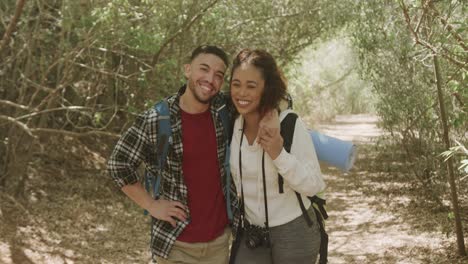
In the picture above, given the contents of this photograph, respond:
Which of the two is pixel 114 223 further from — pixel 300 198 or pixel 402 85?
pixel 300 198

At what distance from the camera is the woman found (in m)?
2.61

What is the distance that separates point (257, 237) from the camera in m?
2.65

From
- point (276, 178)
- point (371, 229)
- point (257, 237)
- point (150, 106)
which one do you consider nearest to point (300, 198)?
point (276, 178)

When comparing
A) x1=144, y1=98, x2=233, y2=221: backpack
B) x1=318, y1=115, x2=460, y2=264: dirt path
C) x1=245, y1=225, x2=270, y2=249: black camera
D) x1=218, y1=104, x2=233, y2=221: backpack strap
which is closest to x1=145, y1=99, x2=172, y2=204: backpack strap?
x1=144, y1=98, x2=233, y2=221: backpack

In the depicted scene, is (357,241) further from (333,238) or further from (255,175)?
(255,175)

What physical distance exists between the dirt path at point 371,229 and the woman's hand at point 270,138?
14.3 feet

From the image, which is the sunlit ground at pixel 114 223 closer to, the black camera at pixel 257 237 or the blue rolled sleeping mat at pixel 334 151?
the blue rolled sleeping mat at pixel 334 151

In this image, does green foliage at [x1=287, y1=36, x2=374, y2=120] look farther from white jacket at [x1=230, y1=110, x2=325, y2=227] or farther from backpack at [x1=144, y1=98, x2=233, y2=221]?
white jacket at [x1=230, y1=110, x2=325, y2=227]

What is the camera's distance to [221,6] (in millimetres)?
8109

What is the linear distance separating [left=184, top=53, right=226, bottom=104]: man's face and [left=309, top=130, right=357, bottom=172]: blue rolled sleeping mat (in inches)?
21.4

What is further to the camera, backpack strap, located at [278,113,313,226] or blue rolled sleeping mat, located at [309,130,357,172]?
blue rolled sleeping mat, located at [309,130,357,172]

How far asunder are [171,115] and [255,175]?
0.52 m

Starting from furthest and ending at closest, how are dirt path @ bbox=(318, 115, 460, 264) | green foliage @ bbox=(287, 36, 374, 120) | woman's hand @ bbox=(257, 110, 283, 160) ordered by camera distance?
green foliage @ bbox=(287, 36, 374, 120), dirt path @ bbox=(318, 115, 460, 264), woman's hand @ bbox=(257, 110, 283, 160)

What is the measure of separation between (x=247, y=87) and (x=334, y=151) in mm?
554
